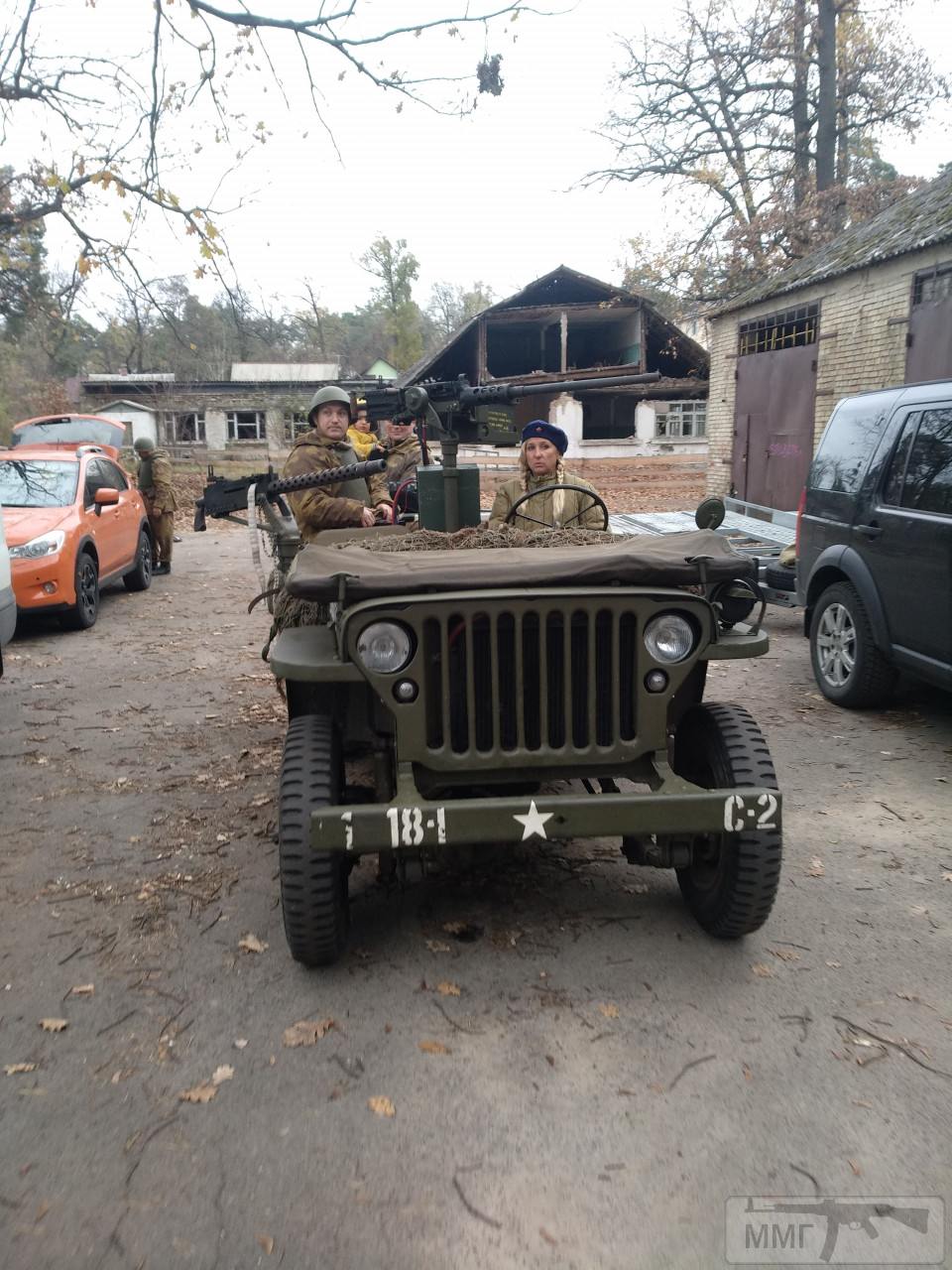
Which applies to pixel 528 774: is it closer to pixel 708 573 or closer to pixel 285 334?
pixel 708 573

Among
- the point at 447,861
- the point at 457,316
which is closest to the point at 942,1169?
the point at 447,861

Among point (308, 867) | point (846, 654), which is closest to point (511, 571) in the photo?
point (308, 867)

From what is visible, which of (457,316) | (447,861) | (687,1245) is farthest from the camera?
(457,316)

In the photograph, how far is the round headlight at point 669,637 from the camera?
3170 mm

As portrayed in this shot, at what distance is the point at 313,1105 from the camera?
8.64 feet

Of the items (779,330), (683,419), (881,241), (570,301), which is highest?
(570,301)

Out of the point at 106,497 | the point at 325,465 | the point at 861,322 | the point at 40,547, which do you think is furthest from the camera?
the point at 861,322

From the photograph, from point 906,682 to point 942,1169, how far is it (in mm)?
4904

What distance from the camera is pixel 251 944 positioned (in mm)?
3523

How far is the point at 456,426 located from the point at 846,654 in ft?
10.5

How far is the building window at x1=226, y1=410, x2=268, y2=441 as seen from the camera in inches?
1560

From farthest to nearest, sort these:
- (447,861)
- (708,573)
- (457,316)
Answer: (457,316), (447,861), (708,573)

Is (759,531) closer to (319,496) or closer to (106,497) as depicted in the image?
(319,496)

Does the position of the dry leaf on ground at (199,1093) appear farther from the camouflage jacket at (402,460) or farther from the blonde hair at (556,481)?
the camouflage jacket at (402,460)
